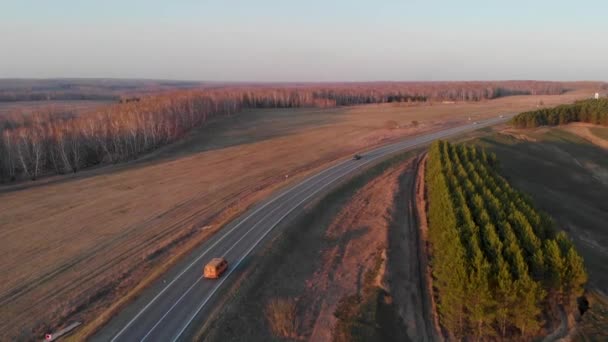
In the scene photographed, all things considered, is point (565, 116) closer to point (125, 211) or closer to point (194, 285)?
point (125, 211)

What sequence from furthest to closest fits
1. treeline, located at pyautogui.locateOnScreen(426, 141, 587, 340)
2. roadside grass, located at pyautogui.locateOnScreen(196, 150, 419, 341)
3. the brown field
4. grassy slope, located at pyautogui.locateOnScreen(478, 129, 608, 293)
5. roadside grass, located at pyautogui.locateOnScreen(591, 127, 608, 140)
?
roadside grass, located at pyautogui.locateOnScreen(591, 127, 608, 140) → grassy slope, located at pyautogui.locateOnScreen(478, 129, 608, 293) → the brown field → roadside grass, located at pyautogui.locateOnScreen(196, 150, 419, 341) → treeline, located at pyautogui.locateOnScreen(426, 141, 587, 340)

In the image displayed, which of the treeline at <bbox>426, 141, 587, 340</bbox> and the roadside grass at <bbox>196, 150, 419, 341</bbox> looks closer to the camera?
the treeline at <bbox>426, 141, 587, 340</bbox>

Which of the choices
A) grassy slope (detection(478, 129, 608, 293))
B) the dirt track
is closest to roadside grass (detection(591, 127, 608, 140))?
grassy slope (detection(478, 129, 608, 293))

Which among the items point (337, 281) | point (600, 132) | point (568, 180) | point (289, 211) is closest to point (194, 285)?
point (337, 281)

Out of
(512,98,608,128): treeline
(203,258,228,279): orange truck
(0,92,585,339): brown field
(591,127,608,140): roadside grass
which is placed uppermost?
(512,98,608,128): treeline

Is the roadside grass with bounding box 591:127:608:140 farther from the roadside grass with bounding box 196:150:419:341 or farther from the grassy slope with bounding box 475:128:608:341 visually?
the roadside grass with bounding box 196:150:419:341

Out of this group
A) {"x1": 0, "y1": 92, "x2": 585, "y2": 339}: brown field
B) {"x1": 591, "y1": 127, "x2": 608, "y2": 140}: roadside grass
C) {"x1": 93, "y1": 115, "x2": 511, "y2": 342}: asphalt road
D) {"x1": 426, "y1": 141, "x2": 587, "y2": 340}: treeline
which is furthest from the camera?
{"x1": 591, "y1": 127, "x2": 608, "y2": 140}: roadside grass

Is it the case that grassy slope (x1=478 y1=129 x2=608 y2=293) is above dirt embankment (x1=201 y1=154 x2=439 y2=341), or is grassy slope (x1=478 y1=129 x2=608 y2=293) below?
above
